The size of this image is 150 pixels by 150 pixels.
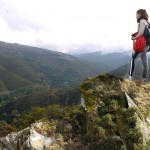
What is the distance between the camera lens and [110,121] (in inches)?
436

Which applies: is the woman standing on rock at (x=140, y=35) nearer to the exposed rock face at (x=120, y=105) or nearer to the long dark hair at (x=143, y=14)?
the long dark hair at (x=143, y=14)

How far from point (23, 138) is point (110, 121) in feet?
10.7

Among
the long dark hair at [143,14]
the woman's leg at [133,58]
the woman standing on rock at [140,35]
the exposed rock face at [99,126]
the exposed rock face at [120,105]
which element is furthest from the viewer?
the woman's leg at [133,58]

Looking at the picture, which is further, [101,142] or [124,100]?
[124,100]

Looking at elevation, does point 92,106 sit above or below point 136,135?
above

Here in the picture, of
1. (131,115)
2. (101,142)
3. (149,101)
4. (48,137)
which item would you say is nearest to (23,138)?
(48,137)

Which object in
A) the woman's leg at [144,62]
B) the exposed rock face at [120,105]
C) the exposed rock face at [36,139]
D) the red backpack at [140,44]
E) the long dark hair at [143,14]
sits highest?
the long dark hair at [143,14]

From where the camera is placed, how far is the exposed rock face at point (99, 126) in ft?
35.1

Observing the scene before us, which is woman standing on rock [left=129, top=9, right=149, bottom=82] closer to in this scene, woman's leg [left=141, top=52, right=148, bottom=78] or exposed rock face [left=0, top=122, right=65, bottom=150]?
woman's leg [left=141, top=52, right=148, bottom=78]

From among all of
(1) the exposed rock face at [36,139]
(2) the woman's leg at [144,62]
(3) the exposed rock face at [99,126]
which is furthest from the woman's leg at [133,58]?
(1) the exposed rock face at [36,139]

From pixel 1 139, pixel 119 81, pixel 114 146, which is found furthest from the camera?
pixel 119 81

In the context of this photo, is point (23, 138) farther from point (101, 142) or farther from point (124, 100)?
point (124, 100)

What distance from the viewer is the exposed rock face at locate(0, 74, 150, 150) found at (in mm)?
10688

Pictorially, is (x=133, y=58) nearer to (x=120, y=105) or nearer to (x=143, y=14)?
(x=143, y=14)
